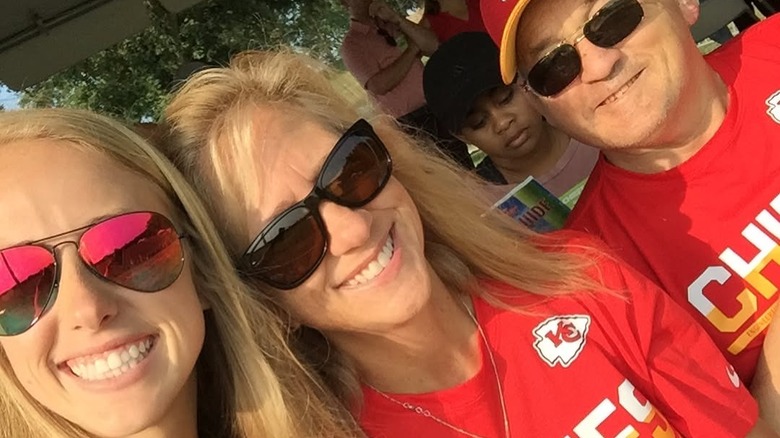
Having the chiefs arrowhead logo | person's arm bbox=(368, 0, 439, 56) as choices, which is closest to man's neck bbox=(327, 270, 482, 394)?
the chiefs arrowhead logo

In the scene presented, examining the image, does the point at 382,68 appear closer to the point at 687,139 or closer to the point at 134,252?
the point at 687,139

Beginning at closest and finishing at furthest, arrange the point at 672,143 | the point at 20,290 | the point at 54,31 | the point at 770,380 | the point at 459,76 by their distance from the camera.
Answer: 1. the point at 20,290
2. the point at 770,380
3. the point at 672,143
4. the point at 459,76
5. the point at 54,31

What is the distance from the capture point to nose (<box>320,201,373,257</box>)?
60.3 inches

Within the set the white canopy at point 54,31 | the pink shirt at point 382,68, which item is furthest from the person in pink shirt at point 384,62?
the white canopy at point 54,31

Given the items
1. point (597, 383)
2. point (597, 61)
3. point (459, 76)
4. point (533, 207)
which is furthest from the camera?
point (459, 76)

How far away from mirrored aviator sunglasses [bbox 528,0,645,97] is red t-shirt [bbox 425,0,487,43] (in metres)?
1.42

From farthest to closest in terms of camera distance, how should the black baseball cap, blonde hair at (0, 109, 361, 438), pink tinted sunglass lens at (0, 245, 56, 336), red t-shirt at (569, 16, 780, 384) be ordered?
the black baseball cap
red t-shirt at (569, 16, 780, 384)
blonde hair at (0, 109, 361, 438)
pink tinted sunglass lens at (0, 245, 56, 336)

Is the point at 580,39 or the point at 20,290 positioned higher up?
the point at 20,290

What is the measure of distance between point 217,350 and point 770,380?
1.19 meters

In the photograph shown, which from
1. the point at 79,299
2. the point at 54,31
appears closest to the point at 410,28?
the point at 54,31

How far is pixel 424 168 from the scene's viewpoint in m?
1.96

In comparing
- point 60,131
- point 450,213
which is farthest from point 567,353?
point 60,131

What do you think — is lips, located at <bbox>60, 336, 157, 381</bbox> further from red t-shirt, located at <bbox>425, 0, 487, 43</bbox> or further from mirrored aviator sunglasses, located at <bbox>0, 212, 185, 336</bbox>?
red t-shirt, located at <bbox>425, 0, 487, 43</bbox>

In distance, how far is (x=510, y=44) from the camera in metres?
2.00
